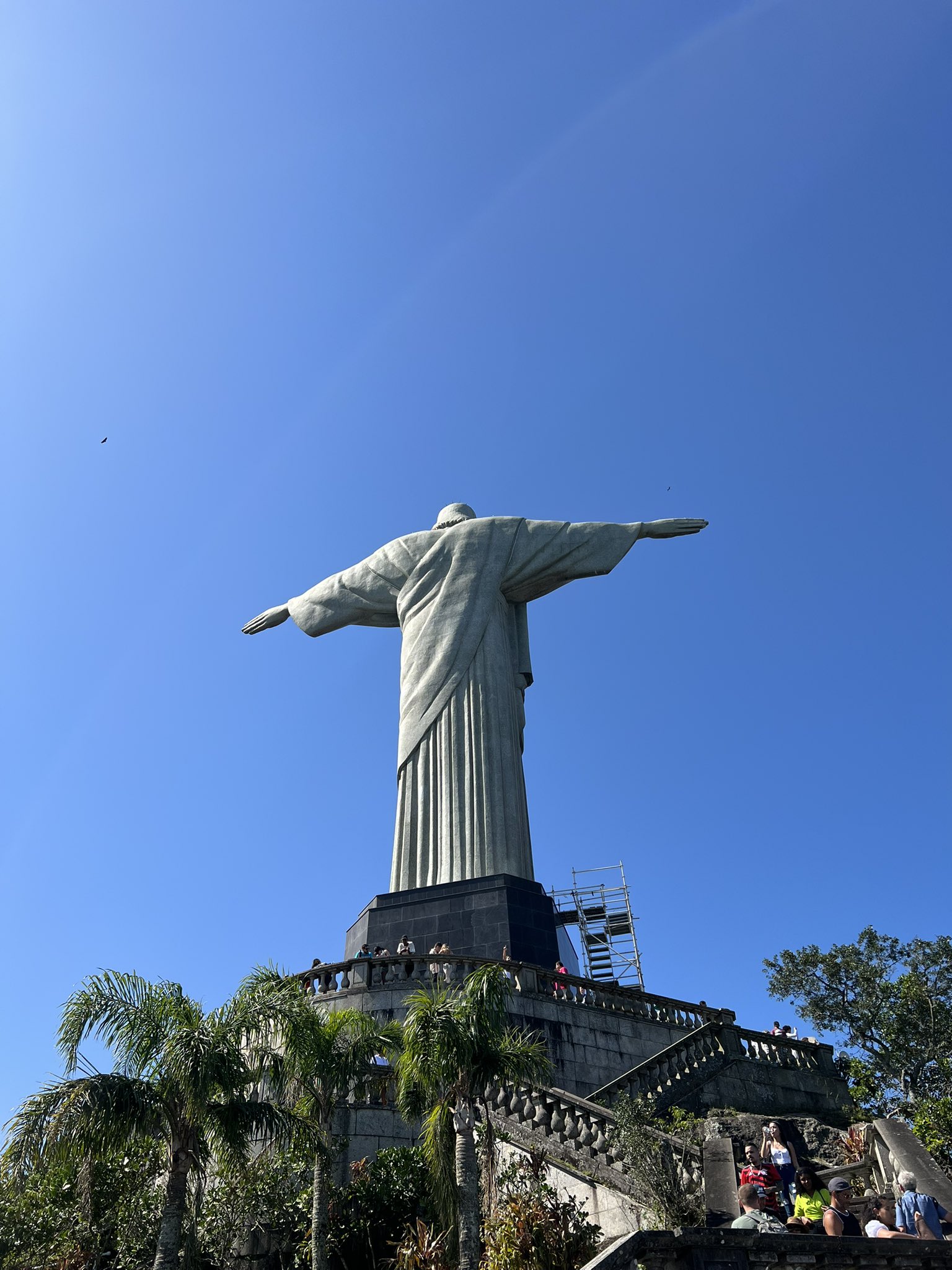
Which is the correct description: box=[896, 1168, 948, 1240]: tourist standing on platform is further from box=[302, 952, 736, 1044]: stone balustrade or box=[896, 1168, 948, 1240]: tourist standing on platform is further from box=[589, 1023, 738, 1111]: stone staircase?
box=[302, 952, 736, 1044]: stone balustrade

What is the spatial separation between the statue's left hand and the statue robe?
318mm

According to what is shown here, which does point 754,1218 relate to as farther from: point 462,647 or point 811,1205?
point 462,647

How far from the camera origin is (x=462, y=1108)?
1006cm

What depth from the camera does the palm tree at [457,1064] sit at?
10133mm

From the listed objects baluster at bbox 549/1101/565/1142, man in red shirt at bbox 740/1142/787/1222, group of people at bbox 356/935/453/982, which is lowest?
man in red shirt at bbox 740/1142/787/1222

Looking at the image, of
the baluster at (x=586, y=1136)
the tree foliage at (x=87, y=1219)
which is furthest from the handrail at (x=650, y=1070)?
the tree foliage at (x=87, y=1219)

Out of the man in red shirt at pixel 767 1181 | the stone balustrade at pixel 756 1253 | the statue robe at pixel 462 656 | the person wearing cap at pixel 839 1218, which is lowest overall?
the stone balustrade at pixel 756 1253

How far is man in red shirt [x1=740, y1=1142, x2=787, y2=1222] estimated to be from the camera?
907 cm

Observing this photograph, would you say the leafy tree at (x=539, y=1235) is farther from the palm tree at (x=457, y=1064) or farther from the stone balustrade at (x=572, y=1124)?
the stone balustrade at (x=572, y=1124)

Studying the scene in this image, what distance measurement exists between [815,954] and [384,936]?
13.5m

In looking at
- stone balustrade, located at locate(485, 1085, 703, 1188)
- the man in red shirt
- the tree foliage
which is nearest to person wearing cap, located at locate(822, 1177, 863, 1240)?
the man in red shirt

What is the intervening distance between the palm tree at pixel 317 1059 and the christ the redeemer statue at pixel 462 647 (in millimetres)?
9042

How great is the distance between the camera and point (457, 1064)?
10.1m

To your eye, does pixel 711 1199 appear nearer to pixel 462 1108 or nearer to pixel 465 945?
pixel 462 1108
